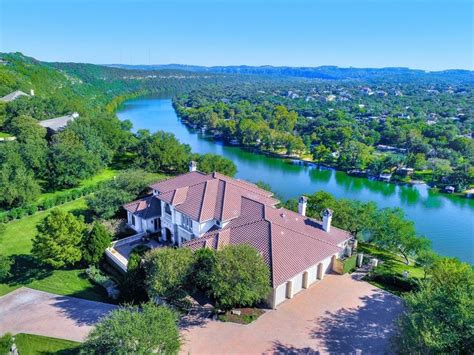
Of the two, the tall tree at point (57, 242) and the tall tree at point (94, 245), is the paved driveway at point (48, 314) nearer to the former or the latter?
the tall tree at point (57, 242)

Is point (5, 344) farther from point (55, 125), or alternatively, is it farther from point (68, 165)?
point (55, 125)

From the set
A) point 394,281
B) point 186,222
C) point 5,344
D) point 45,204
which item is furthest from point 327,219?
point 45,204

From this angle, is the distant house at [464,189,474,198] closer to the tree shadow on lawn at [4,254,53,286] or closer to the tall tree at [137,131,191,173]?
the tall tree at [137,131,191,173]

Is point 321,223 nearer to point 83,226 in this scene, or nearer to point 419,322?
point 419,322

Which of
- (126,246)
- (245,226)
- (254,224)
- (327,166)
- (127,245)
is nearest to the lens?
(254,224)

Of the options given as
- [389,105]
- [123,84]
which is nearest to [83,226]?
[389,105]

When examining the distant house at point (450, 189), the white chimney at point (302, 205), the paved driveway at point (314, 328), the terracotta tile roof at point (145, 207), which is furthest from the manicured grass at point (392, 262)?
the distant house at point (450, 189)

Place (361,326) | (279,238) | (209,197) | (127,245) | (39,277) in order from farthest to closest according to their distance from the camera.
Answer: (127,245)
(209,197)
(39,277)
(279,238)
(361,326)
